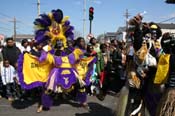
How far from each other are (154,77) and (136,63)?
16.9 inches

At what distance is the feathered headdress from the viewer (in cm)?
894

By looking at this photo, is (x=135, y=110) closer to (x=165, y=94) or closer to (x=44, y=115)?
(x=165, y=94)

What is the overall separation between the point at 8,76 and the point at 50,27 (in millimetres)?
2222

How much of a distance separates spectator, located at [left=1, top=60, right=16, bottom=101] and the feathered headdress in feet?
5.16

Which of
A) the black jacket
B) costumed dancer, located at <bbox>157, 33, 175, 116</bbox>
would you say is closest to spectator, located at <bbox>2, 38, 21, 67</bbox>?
the black jacket

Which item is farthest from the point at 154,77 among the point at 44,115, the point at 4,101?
the point at 4,101

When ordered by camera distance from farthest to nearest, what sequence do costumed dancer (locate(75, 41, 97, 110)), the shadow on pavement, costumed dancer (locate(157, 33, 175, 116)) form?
costumed dancer (locate(75, 41, 97, 110)), the shadow on pavement, costumed dancer (locate(157, 33, 175, 116))

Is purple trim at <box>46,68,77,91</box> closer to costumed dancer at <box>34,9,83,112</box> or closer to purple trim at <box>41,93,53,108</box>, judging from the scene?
costumed dancer at <box>34,9,83,112</box>

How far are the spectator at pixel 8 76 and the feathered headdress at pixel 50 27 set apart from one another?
1572 mm

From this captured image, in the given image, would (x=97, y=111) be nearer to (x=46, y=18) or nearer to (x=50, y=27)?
(x=50, y=27)

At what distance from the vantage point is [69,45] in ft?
29.9

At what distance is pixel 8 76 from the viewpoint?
33.0 feet

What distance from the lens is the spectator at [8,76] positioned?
1002 centimetres

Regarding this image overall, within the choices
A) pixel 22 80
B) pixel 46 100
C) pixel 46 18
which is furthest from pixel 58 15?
pixel 46 100
